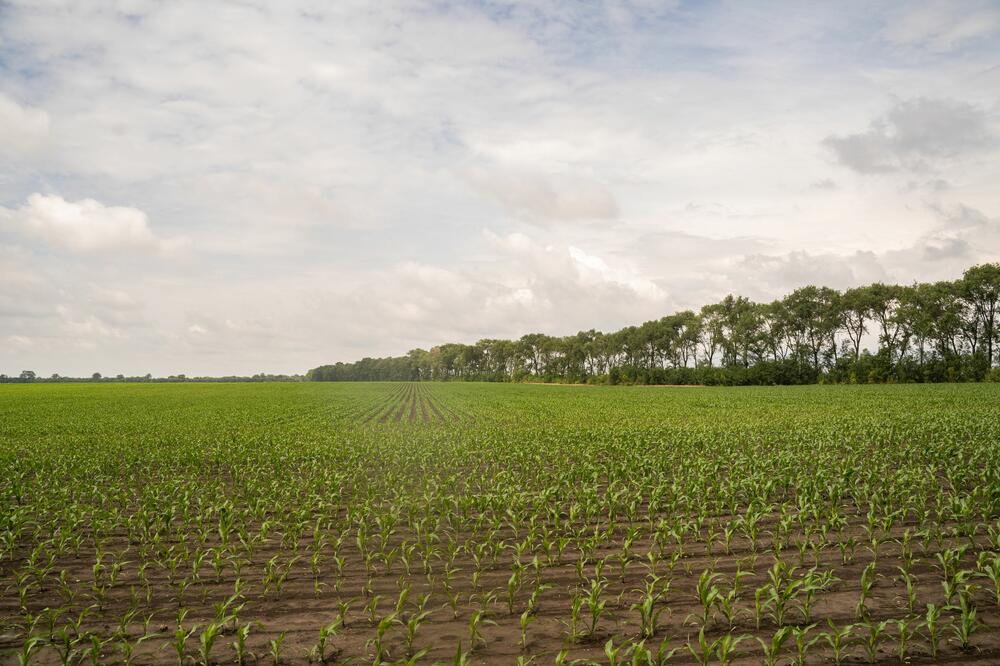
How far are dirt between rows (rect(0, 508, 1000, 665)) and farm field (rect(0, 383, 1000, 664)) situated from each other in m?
0.04

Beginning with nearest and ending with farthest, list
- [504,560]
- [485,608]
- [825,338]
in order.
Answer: [485,608], [504,560], [825,338]

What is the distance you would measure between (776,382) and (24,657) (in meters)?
94.0

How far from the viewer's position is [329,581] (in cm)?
808

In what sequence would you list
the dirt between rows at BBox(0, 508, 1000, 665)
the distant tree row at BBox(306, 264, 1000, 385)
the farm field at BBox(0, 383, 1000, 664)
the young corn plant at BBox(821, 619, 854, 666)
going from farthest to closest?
the distant tree row at BBox(306, 264, 1000, 385)
the farm field at BBox(0, 383, 1000, 664)
the dirt between rows at BBox(0, 508, 1000, 665)
the young corn plant at BBox(821, 619, 854, 666)

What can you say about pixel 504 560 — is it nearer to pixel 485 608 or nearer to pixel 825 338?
pixel 485 608

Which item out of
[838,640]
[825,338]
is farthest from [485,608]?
[825,338]

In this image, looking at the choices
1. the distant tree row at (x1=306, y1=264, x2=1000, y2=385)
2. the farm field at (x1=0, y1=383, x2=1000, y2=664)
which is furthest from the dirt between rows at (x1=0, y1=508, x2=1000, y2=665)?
the distant tree row at (x1=306, y1=264, x2=1000, y2=385)

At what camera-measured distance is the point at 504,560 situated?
8.81 meters

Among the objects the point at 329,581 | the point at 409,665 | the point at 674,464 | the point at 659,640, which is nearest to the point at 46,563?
the point at 329,581

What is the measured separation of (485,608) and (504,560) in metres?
1.79

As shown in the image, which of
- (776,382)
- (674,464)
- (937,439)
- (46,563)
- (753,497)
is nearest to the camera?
(46,563)

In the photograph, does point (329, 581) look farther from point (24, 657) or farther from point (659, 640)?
point (659, 640)

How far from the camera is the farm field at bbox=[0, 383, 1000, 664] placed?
6.10m

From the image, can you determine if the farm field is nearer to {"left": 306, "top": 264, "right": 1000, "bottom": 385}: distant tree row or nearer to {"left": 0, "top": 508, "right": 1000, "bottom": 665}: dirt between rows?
{"left": 0, "top": 508, "right": 1000, "bottom": 665}: dirt between rows
